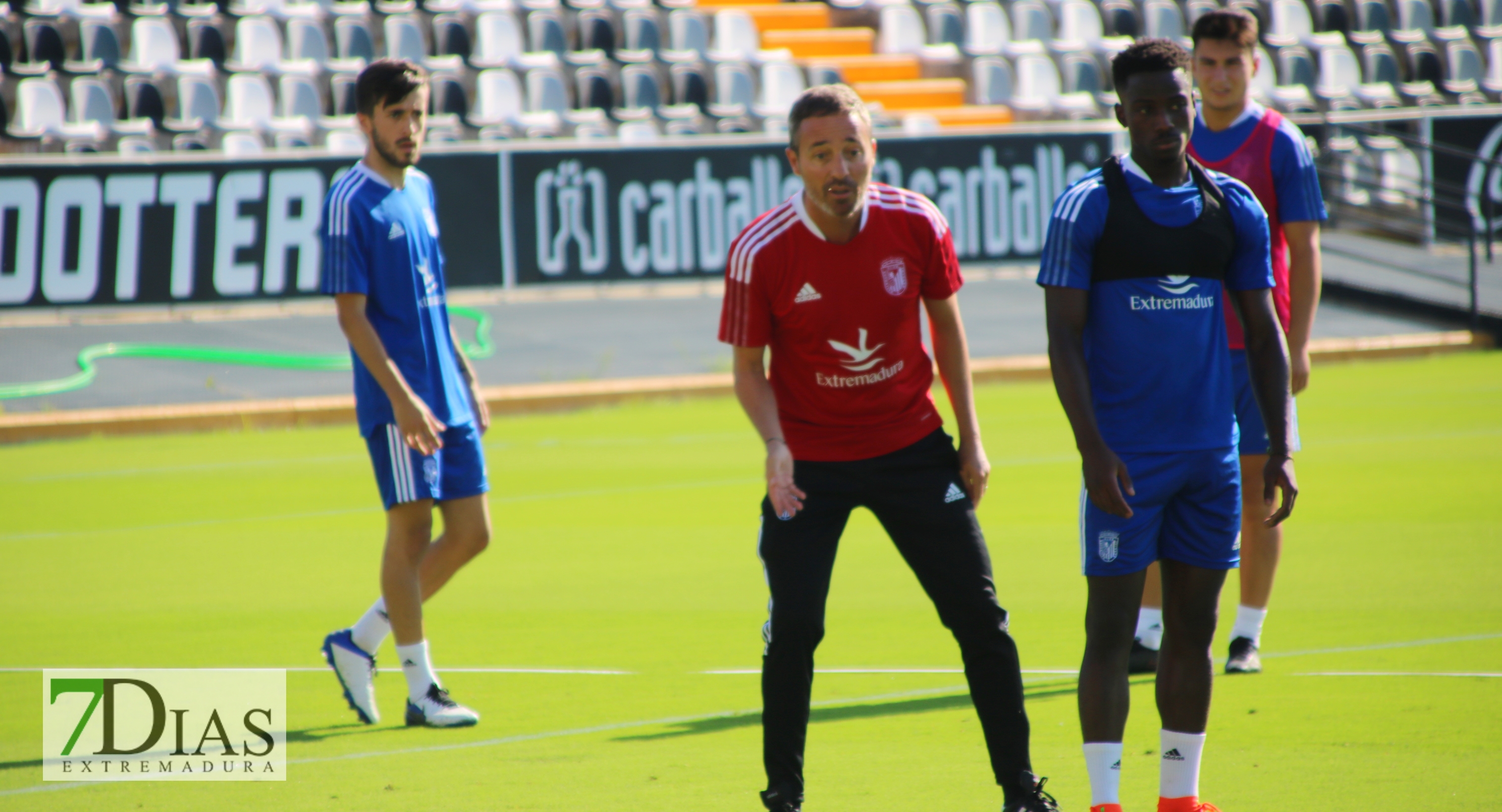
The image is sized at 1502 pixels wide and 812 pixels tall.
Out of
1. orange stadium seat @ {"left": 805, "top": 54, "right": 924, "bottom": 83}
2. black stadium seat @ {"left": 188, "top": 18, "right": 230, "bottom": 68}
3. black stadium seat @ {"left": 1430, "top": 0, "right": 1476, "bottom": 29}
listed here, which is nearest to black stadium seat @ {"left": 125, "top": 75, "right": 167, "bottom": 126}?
black stadium seat @ {"left": 188, "top": 18, "right": 230, "bottom": 68}

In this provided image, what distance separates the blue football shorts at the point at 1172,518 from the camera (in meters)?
4.29

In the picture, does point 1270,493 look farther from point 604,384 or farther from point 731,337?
point 604,384

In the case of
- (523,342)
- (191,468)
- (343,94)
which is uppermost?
(343,94)

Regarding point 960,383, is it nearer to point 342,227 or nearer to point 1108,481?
point 1108,481

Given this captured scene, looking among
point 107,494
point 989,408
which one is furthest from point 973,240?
point 107,494

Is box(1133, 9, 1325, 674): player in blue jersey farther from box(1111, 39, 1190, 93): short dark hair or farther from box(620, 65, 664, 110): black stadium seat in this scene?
box(620, 65, 664, 110): black stadium seat

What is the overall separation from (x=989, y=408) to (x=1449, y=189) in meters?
9.48

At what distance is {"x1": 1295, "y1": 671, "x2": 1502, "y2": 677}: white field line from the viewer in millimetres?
6125

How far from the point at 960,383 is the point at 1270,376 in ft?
2.69

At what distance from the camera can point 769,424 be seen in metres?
4.54

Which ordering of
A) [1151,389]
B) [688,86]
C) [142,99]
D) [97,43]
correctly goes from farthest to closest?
[688,86]
[97,43]
[142,99]
[1151,389]

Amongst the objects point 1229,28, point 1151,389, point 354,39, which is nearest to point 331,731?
point 1151,389

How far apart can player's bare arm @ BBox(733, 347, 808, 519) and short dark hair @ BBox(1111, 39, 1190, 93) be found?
1.16m

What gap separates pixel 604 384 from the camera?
1702 centimetres
